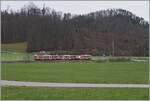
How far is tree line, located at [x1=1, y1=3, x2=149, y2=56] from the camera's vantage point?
445ft

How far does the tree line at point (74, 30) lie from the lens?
445 ft

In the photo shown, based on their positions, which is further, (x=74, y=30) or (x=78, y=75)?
(x=74, y=30)

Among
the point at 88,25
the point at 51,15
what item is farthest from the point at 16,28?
the point at 88,25

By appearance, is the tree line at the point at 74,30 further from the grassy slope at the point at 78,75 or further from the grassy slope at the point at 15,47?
the grassy slope at the point at 78,75

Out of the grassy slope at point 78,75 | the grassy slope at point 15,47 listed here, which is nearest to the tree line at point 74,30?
the grassy slope at point 15,47

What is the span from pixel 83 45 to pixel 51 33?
14.6m

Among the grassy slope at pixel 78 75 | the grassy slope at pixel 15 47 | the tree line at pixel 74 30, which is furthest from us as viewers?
the tree line at pixel 74 30

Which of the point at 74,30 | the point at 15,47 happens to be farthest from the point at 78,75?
the point at 74,30

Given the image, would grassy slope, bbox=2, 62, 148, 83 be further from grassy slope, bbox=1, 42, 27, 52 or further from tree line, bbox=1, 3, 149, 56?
grassy slope, bbox=1, 42, 27, 52

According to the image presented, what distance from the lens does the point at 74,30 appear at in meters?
149

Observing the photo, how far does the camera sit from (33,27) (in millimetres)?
144000

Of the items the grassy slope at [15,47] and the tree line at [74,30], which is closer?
the grassy slope at [15,47]

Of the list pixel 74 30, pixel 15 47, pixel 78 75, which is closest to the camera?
pixel 78 75

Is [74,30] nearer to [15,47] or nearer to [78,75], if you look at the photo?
[15,47]
